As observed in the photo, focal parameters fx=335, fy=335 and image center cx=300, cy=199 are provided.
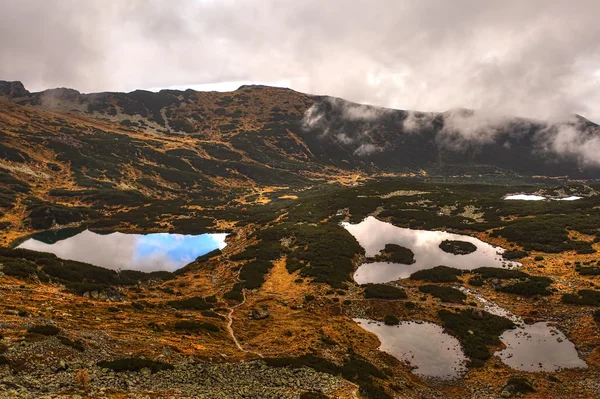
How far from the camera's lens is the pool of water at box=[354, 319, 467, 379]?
31.0 meters

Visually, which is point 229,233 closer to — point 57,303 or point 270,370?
point 57,303

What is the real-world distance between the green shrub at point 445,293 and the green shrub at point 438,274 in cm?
318

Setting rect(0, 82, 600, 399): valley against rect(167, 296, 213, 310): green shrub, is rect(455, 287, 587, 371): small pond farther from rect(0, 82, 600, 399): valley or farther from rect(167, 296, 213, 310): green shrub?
rect(167, 296, 213, 310): green shrub

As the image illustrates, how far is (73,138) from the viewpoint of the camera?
568ft

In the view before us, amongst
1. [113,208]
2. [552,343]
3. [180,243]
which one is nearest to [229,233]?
[180,243]

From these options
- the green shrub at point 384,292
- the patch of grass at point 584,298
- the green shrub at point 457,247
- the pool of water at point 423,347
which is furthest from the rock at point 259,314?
the green shrub at point 457,247

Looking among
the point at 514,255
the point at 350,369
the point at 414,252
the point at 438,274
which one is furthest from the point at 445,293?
the point at 350,369

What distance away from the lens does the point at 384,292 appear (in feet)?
155

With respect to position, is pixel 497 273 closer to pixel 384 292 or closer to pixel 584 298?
pixel 584 298

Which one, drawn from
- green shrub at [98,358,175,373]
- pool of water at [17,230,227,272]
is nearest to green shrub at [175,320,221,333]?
green shrub at [98,358,175,373]

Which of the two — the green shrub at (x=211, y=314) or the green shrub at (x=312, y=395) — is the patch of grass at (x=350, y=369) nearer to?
the green shrub at (x=312, y=395)

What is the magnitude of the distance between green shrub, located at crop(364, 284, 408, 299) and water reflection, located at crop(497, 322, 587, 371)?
1333 cm

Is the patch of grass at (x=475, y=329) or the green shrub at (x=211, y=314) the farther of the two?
the green shrub at (x=211, y=314)

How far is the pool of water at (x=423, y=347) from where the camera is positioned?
31.0m
